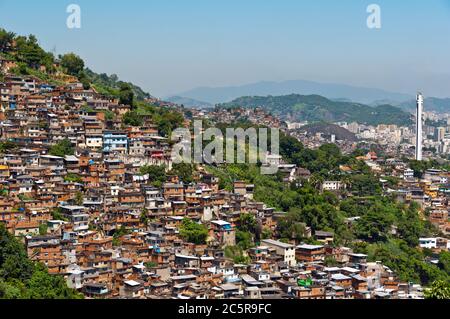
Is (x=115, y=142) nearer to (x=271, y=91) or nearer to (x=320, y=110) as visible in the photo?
(x=271, y=91)

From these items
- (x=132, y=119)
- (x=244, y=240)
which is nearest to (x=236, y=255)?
(x=244, y=240)

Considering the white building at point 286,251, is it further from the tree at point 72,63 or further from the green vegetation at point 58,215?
the tree at point 72,63

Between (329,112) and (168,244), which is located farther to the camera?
(329,112)

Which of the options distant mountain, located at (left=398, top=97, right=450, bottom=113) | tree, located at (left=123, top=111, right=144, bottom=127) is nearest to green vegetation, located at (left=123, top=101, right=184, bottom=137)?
tree, located at (left=123, top=111, right=144, bottom=127)

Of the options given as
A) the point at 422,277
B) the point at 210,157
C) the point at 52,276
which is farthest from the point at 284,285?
the point at 210,157

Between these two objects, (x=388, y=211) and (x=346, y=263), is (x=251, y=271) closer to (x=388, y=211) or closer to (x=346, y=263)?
(x=346, y=263)

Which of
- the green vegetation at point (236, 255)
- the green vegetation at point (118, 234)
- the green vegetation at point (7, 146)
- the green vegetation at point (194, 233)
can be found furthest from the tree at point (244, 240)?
the green vegetation at point (7, 146)

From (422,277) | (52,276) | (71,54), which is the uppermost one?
(71,54)
